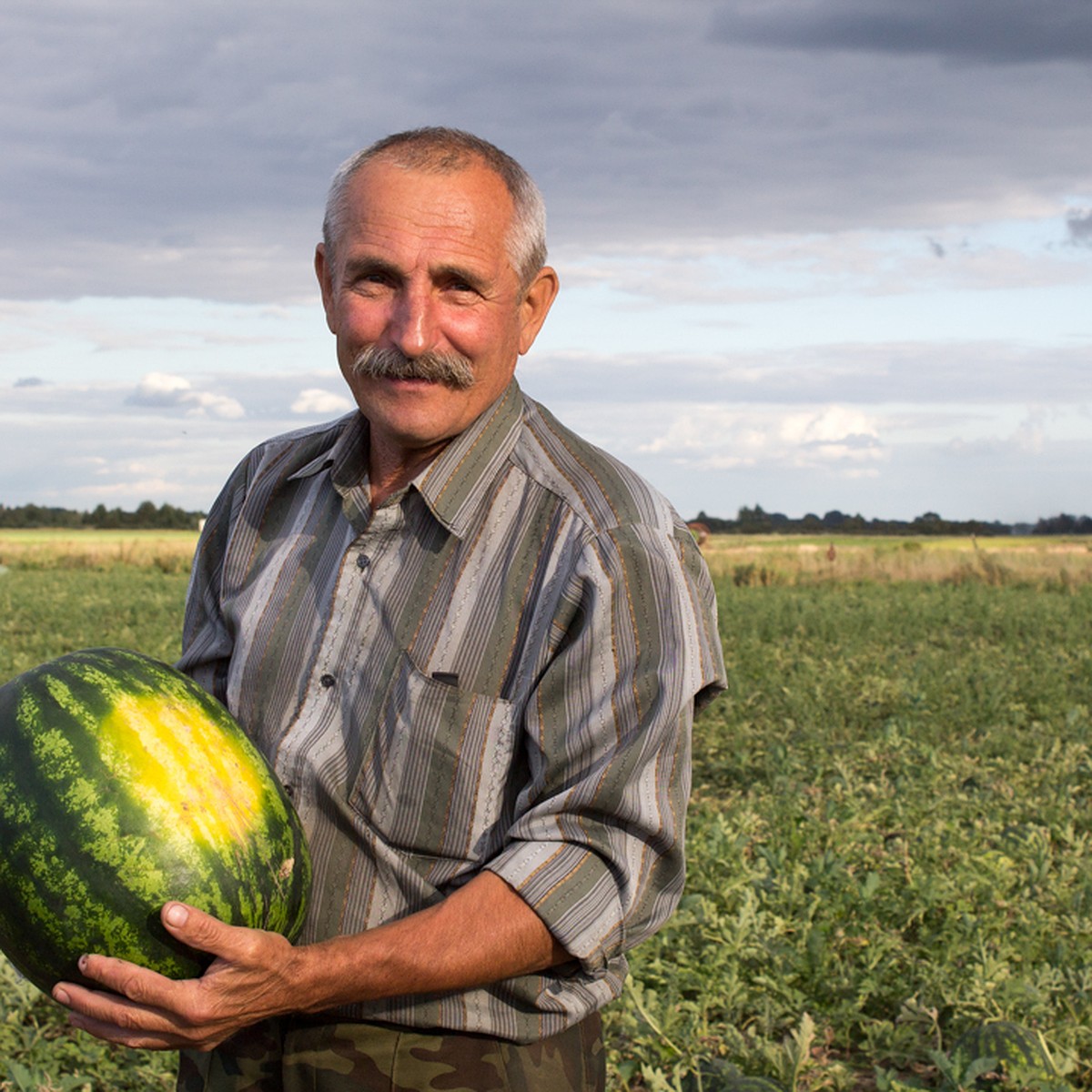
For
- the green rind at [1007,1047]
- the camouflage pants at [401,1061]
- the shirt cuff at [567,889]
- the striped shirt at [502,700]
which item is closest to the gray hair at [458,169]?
the striped shirt at [502,700]

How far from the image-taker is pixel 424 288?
7.13 ft

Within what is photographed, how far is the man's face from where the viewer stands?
2148mm

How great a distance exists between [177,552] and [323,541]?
3314cm

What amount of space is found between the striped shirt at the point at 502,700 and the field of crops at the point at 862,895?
151 cm

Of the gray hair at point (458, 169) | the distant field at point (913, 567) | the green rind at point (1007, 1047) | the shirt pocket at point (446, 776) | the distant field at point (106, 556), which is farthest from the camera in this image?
the distant field at point (106, 556)

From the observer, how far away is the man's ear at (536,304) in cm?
237

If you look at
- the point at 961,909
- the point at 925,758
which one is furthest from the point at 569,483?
the point at 925,758

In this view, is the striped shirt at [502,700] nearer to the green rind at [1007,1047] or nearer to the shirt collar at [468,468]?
the shirt collar at [468,468]

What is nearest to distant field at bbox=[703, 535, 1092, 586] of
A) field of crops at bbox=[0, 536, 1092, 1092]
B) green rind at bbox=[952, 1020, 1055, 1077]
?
field of crops at bbox=[0, 536, 1092, 1092]

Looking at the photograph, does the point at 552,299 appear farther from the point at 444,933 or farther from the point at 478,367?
the point at 444,933

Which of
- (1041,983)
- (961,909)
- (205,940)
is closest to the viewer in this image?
(205,940)

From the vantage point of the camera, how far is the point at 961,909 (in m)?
4.64

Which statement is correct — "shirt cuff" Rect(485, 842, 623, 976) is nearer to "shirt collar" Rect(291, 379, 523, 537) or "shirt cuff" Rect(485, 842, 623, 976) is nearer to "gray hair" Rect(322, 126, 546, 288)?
"shirt collar" Rect(291, 379, 523, 537)

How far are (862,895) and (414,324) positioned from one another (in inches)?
134
